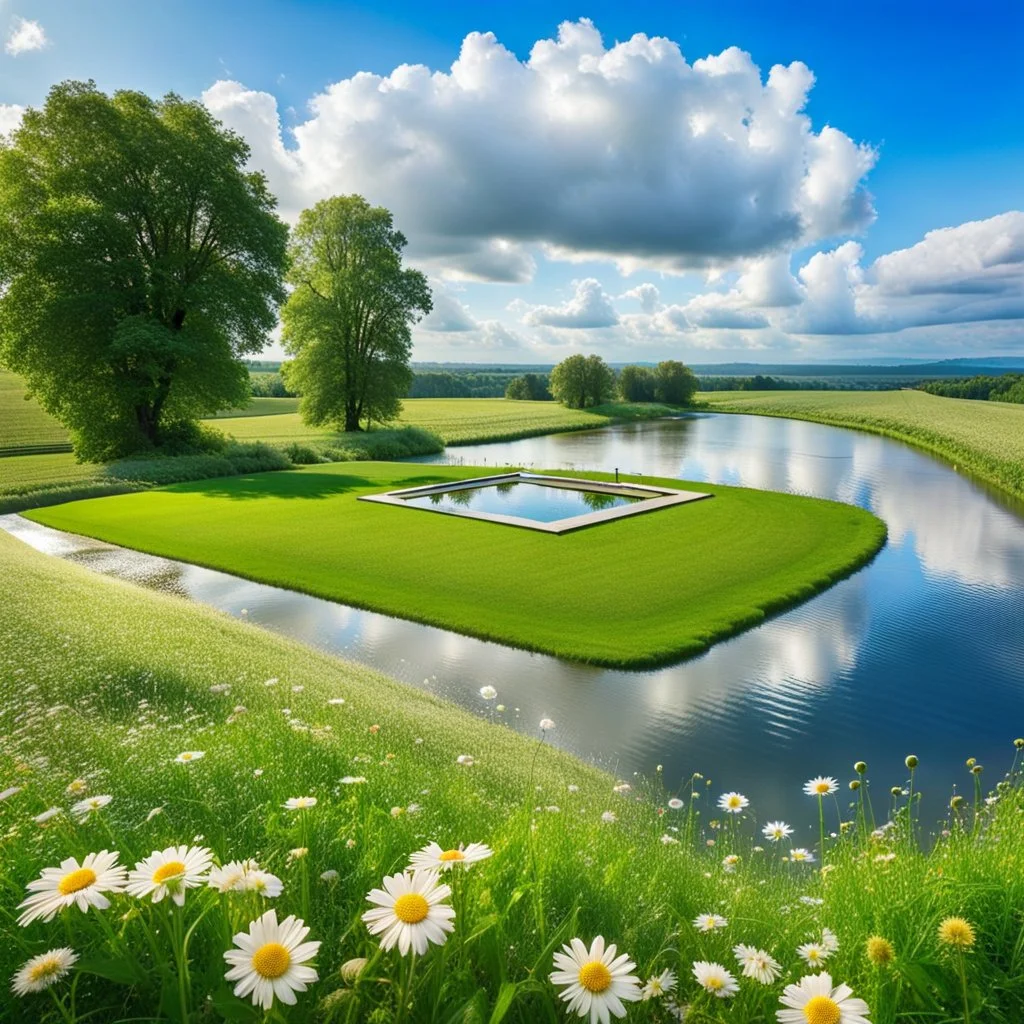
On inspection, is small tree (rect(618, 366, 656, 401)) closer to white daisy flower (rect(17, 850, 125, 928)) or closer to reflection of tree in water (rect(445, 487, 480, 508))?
reflection of tree in water (rect(445, 487, 480, 508))

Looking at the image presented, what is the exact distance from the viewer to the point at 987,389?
89062 millimetres

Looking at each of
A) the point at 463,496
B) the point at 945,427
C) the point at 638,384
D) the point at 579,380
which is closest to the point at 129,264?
the point at 463,496

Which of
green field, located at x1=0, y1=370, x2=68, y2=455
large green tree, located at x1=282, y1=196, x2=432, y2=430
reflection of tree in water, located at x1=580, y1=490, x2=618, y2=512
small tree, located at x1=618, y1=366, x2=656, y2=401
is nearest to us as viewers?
reflection of tree in water, located at x1=580, y1=490, x2=618, y2=512

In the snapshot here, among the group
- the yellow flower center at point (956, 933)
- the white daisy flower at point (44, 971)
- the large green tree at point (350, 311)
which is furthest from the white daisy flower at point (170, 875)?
the large green tree at point (350, 311)

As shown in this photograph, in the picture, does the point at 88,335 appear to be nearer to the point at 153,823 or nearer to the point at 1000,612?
the point at 153,823

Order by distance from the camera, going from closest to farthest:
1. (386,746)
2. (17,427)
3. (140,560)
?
(386,746) < (140,560) < (17,427)

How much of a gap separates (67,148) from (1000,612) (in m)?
36.2

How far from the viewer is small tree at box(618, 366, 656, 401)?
84.2 m

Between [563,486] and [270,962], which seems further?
[563,486]

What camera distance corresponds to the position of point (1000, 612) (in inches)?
470

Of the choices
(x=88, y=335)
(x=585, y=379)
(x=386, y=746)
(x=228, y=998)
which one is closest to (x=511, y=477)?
(x=88, y=335)

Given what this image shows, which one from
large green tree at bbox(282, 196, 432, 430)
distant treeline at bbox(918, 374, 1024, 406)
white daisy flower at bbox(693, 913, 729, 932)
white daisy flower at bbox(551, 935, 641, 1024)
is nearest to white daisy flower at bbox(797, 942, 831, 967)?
white daisy flower at bbox(693, 913, 729, 932)

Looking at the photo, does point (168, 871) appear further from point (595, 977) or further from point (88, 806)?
point (595, 977)

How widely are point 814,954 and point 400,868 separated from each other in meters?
1.52
